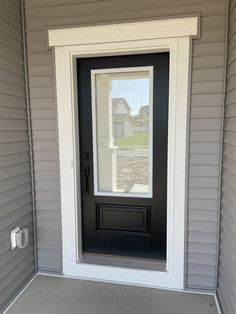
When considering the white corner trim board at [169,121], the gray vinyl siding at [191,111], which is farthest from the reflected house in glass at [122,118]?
the gray vinyl siding at [191,111]

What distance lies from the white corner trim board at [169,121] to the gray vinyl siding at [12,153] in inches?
12.0

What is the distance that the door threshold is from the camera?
2.38m

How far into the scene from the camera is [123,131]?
7.78 feet

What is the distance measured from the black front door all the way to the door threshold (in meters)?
0.04

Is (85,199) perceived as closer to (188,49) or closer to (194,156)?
(194,156)

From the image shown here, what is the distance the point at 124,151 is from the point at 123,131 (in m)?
0.18

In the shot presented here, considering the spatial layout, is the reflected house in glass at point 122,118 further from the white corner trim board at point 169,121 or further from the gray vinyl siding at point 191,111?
the gray vinyl siding at point 191,111

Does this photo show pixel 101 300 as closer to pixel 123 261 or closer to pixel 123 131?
pixel 123 261

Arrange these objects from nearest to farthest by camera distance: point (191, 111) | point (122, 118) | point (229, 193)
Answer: point (229, 193) → point (191, 111) → point (122, 118)

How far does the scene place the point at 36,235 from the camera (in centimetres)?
248

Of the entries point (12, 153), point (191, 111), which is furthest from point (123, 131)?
point (12, 153)

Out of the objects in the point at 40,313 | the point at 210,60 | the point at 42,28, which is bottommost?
the point at 40,313

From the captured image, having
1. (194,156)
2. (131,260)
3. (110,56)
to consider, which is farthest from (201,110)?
(131,260)

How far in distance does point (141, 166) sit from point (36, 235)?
1.17 m
